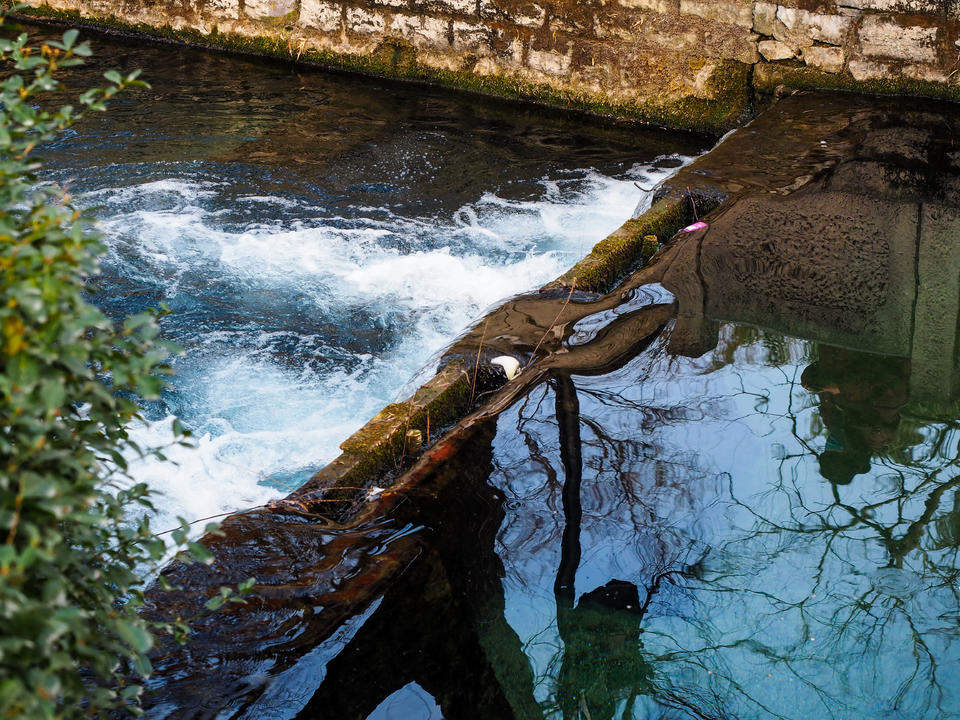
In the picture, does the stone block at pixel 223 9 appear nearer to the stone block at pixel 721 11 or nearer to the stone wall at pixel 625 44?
the stone wall at pixel 625 44

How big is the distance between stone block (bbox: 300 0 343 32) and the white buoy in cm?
621

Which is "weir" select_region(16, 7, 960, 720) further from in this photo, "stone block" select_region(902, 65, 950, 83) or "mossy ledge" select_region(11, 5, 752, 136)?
"mossy ledge" select_region(11, 5, 752, 136)

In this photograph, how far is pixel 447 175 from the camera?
689 cm

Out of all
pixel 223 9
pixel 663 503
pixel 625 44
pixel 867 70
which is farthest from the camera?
pixel 223 9

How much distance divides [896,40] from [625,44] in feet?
7.08

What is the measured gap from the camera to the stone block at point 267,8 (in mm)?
8906

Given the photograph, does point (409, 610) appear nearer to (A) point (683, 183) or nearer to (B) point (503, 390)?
(B) point (503, 390)

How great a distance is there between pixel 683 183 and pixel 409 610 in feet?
12.1

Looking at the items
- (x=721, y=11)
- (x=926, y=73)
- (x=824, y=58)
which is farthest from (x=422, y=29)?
(x=926, y=73)

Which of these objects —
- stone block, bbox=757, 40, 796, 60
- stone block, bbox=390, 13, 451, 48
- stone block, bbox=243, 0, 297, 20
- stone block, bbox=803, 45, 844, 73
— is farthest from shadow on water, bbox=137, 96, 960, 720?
stone block, bbox=243, 0, 297, 20

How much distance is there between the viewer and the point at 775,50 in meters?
7.01

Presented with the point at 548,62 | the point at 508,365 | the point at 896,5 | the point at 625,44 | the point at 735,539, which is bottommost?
the point at 735,539

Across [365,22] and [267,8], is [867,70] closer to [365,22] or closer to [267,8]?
[365,22]

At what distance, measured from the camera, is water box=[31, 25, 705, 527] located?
4246mm
